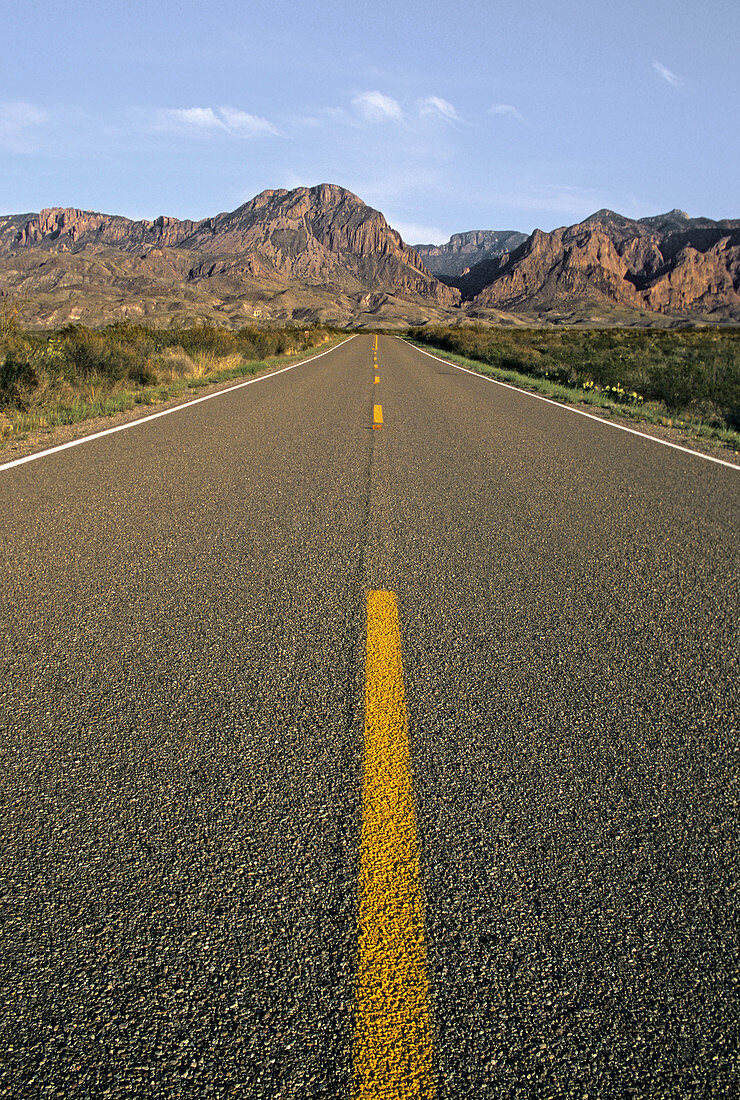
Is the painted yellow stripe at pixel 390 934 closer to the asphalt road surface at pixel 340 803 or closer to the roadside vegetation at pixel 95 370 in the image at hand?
the asphalt road surface at pixel 340 803

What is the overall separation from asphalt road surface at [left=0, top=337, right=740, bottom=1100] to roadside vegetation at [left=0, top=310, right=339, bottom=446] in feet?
21.7

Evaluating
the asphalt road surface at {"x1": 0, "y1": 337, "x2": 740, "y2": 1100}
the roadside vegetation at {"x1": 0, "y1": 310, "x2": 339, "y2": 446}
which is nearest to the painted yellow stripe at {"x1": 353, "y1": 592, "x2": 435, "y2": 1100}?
the asphalt road surface at {"x1": 0, "y1": 337, "x2": 740, "y2": 1100}

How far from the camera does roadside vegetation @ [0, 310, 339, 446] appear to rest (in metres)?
10.8

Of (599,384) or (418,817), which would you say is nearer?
(418,817)

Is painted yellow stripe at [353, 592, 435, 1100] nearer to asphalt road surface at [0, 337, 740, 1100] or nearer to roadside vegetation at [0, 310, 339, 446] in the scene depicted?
asphalt road surface at [0, 337, 740, 1100]

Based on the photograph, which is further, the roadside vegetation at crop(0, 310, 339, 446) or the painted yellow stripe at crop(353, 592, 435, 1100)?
the roadside vegetation at crop(0, 310, 339, 446)

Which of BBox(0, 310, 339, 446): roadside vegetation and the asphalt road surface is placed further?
BBox(0, 310, 339, 446): roadside vegetation

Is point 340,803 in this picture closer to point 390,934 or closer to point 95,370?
point 390,934

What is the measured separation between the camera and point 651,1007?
59.1 inches

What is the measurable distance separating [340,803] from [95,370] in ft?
46.9

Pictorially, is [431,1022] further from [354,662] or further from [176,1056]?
[354,662]

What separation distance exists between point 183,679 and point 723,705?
2.25 metres

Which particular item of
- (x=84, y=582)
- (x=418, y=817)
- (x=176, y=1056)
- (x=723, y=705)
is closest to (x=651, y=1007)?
(x=418, y=817)

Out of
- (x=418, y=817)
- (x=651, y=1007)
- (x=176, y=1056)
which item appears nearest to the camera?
(x=176, y=1056)
